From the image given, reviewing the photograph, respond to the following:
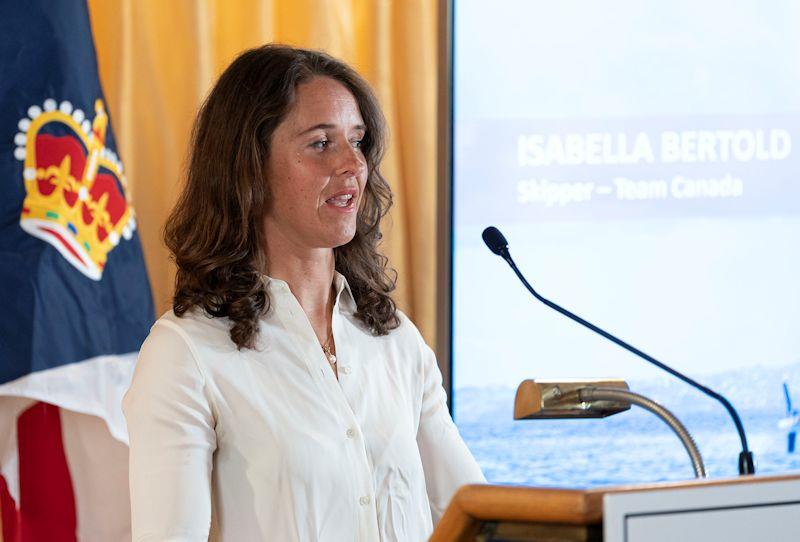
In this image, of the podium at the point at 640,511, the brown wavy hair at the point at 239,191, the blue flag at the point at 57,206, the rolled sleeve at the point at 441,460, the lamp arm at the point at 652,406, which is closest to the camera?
the podium at the point at 640,511

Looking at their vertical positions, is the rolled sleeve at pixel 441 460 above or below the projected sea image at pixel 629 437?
above

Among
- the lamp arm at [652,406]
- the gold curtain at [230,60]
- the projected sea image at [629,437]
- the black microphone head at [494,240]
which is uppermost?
the gold curtain at [230,60]

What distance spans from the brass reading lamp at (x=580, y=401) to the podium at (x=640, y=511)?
1.67ft

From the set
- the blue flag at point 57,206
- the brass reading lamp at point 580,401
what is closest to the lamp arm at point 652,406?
the brass reading lamp at point 580,401

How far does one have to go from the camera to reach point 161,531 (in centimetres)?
165

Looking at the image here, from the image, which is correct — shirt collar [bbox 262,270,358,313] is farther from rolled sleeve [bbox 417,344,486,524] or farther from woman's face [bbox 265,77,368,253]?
rolled sleeve [bbox 417,344,486,524]

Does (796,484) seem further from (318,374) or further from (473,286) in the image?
(473,286)

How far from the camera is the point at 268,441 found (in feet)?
5.66

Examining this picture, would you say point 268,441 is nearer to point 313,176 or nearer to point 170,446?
point 170,446

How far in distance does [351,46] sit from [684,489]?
2.43 m

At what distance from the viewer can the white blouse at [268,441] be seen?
167cm

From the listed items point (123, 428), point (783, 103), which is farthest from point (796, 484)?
point (783, 103)

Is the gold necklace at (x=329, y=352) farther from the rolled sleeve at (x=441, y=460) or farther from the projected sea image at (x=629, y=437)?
the projected sea image at (x=629, y=437)

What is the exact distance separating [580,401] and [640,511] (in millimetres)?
587
